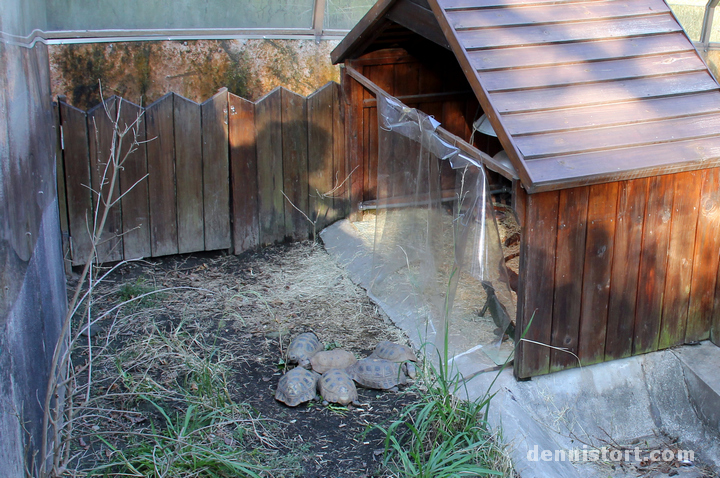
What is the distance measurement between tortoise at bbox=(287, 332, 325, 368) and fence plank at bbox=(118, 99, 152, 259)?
2250 mm

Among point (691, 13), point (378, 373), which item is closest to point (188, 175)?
point (378, 373)

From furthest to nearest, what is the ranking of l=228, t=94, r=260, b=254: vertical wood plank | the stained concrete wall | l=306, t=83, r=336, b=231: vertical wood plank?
l=306, t=83, r=336, b=231: vertical wood plank
l=228, t=94, r=260, b=254: vertical wood plank
the stained concrete wall

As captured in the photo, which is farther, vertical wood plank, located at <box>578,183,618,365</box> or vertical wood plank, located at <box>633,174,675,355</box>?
vertical wood plank, located at <box>633,174,675,355</box>

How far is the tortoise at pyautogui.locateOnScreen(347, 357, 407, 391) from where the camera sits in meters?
4.14

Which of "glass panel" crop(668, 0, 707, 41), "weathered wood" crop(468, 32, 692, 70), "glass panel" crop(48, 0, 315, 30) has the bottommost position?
"weathered wood" crop(468, 32, 692, 70)

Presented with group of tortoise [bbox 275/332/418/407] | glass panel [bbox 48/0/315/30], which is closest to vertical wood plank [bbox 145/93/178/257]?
glass panel [bbox 48/0/315/30]

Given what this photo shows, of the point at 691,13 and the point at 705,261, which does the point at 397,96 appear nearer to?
the point at 705,261

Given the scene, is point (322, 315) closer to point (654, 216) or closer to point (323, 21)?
point (654, 216)

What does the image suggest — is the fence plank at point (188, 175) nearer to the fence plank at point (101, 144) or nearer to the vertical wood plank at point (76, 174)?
the fence plank at point (101, 144)

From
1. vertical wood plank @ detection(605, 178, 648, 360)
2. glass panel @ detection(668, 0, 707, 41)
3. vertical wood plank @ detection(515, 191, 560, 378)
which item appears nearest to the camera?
vertical wood plank @ detection(515, 191, 560, 378)

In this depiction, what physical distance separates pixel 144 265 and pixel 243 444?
3.16 m

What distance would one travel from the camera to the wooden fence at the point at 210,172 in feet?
19.1

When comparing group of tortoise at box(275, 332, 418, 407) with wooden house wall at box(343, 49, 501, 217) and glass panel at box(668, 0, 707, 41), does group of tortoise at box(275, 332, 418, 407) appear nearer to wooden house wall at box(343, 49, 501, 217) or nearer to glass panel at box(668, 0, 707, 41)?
wooden house wall at box(343, 49, 501, 217)

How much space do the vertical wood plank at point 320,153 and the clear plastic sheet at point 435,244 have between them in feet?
4.20
